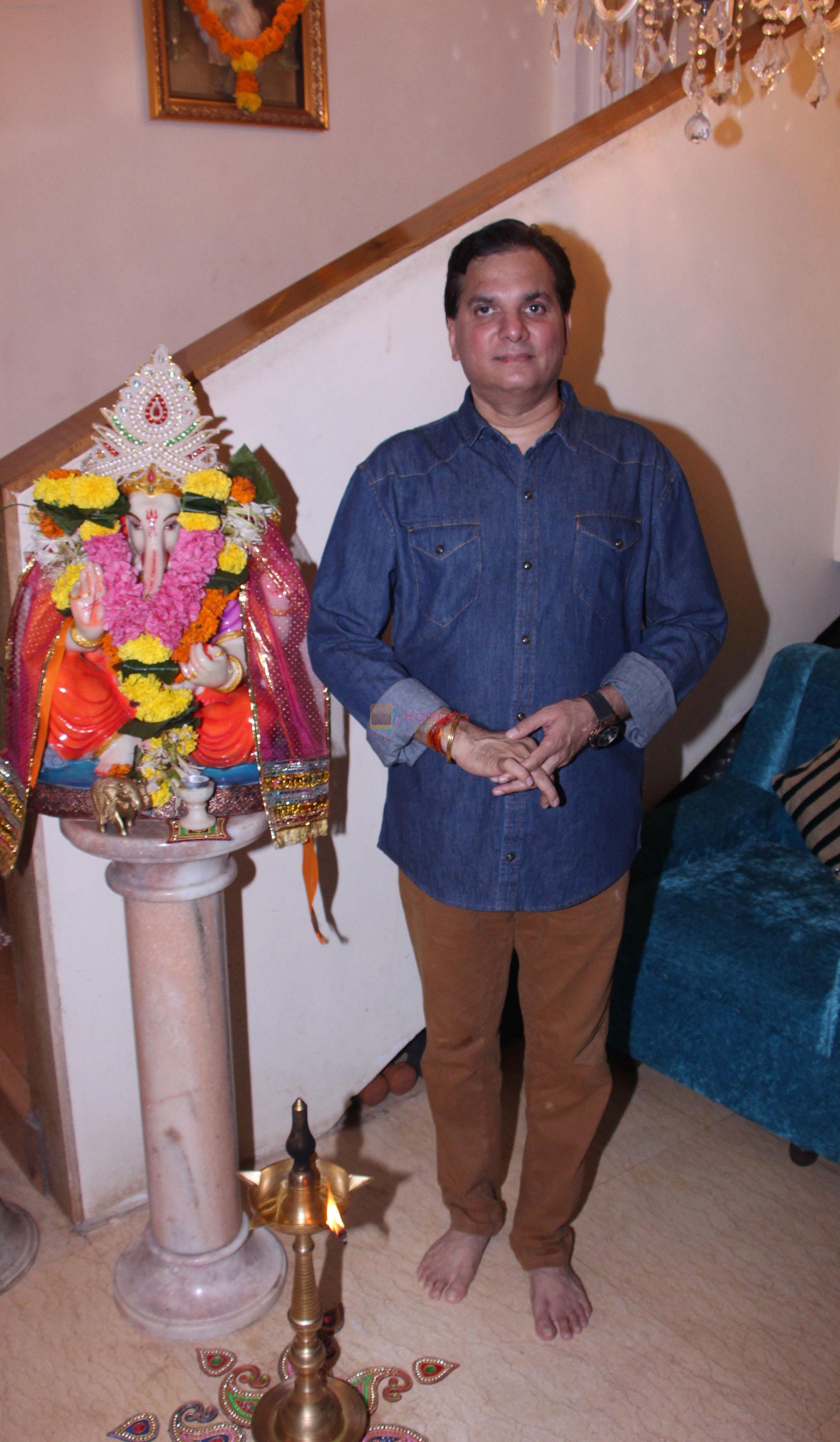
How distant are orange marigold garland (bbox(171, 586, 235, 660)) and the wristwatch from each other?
1.75 feet

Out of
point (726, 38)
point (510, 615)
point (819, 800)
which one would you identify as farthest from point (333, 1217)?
point (726, 38)

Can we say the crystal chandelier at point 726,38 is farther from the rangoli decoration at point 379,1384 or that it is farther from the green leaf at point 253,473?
the rangoli decoration at point 379,1384

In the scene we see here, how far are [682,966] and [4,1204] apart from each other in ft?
4.32

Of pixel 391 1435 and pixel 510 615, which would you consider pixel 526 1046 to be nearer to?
pixel 391 1435

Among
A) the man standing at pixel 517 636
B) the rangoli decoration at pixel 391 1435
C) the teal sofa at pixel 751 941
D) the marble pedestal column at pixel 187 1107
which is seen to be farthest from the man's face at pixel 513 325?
the rangoli decoration at pixel 391 1435

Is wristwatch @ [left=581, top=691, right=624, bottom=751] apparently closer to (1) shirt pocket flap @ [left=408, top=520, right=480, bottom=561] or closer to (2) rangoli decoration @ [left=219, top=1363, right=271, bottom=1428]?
(1) shirt pocket flap @ [left=408, top=520, right=480, bottom=561]

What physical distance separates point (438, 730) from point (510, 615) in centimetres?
20

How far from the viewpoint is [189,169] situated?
3104 mm

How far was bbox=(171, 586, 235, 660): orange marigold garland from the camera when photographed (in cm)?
161

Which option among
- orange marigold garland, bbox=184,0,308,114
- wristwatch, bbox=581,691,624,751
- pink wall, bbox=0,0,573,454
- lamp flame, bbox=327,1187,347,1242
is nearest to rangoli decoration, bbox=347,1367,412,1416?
lamp flame, bbox=327,1187,347,1242

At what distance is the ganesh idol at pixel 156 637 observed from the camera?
1557mm

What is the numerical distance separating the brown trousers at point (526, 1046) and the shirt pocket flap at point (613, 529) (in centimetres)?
52

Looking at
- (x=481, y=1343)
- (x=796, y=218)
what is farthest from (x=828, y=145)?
(x=481, y=1343)

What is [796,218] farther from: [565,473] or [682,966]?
[682,966]
